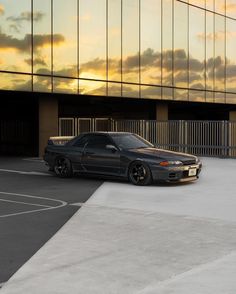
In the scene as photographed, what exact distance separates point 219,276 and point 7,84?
55.6ft

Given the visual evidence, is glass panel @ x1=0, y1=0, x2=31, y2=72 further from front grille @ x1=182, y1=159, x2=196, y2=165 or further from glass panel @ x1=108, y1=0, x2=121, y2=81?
front grille @ x1=182, y1=159, x2=196, y2=165

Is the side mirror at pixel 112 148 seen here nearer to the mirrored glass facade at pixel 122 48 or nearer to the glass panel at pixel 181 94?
the mirrored glass facade at pixel 122 48

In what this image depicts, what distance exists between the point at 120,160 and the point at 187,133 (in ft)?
41.5

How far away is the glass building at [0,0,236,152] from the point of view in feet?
72.7

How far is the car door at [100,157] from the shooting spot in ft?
46.9

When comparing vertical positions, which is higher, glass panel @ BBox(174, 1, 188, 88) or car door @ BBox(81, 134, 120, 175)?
glass panel @ BBox(174, 1, 188, 88)

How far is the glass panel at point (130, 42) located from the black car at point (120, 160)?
12.0 meters

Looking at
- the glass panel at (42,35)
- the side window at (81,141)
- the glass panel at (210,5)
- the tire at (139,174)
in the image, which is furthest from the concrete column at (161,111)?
the tire at (139,174)

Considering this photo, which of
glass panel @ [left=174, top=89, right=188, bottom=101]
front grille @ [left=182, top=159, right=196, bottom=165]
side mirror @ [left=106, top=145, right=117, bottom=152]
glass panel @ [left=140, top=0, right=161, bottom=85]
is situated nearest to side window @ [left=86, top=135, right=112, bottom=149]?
side mirror @ [left=106, top=145, right=117, bottom=152]

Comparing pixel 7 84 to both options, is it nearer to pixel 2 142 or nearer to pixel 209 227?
pixel 2 142

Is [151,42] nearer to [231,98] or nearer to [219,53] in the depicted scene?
[219,53]

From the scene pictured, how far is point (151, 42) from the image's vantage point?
2880 cm

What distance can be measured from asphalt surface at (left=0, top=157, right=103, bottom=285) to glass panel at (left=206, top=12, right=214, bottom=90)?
18.2 meters

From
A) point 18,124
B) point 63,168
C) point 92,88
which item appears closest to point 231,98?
point 92,88
